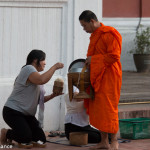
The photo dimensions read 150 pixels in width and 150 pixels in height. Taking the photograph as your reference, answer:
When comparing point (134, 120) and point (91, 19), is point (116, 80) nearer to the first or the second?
point (91, 19)

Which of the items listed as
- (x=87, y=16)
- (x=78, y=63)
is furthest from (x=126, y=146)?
(x=87, y=16)

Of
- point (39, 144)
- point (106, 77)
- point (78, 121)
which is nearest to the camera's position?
point (106, 77)

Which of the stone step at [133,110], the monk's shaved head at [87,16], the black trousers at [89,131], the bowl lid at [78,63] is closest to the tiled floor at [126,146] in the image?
the black trousers at [89,131]

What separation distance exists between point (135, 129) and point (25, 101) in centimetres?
169

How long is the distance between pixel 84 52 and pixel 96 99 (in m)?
1.84

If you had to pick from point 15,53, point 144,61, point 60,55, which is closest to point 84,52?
point 60,55

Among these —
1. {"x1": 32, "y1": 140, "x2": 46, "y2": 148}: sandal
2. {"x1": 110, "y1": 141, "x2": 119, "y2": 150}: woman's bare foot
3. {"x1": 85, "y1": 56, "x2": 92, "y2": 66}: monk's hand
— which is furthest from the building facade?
{"x1": 110, "y1": 141, "x2": 119, "y2": 150}: woman's bare foot

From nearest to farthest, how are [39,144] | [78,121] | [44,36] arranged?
[39,144] < [78,121] < [44,36]

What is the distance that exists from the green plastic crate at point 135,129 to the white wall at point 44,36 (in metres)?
1.10

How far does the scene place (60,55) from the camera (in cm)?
727

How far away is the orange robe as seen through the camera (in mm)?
5465

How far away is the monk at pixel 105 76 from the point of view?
5469 mm

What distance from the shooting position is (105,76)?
5.52 meters

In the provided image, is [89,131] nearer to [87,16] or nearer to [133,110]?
[87,16]
